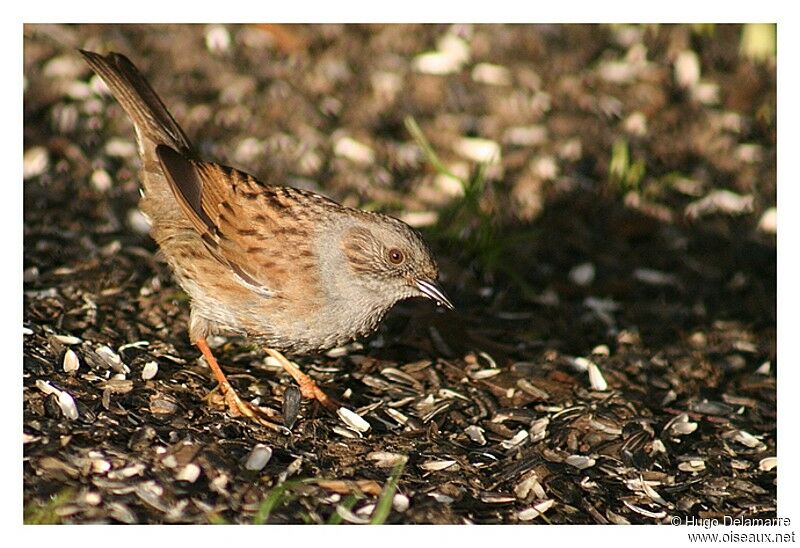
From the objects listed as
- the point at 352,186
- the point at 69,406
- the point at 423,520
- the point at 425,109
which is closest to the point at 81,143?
the point at 352,186

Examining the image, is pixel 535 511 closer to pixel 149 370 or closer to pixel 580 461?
pixel 580 461

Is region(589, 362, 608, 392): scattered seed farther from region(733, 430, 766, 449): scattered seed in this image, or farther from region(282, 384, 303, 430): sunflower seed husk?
region(282, 384, 303, 430): sunflower seed husk

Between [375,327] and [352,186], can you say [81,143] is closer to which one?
A: [352,186]

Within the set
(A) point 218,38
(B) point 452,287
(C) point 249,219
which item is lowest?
(B) point 452,287

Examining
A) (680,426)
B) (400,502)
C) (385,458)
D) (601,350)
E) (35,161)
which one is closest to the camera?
(400,502)

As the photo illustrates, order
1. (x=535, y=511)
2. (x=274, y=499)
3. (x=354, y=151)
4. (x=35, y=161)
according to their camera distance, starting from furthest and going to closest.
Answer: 1. (x=354, y=151)
2. (x=35, y=161)
3. (x=535, y=511)
4. (x=274, y=499)

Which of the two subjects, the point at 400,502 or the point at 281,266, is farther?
the point at 281,266

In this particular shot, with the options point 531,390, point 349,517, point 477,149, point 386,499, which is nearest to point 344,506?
point 349,517

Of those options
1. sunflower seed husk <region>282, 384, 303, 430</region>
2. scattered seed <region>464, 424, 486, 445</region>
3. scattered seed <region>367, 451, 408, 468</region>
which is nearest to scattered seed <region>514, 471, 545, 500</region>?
scattered seed <region>464, 424, 486, 445</region>
